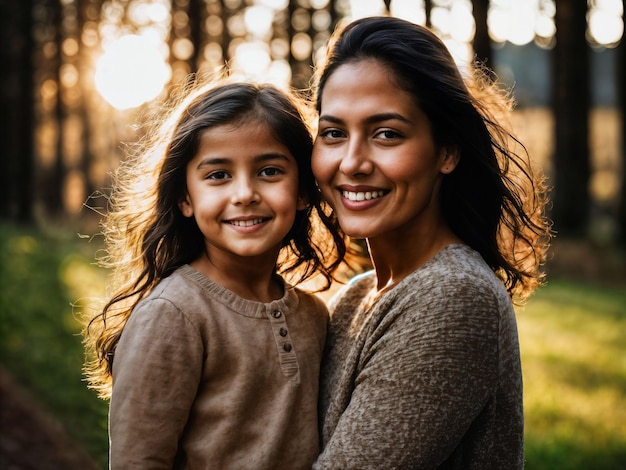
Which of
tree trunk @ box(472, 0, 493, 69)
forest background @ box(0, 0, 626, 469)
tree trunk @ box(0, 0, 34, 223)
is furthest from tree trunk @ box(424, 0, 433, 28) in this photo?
tree trunk @ box(0, 0, 34, 223)

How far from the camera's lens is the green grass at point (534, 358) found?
500 cm

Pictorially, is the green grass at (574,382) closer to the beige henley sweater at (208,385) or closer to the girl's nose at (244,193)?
the beige henley sweater at (208,385)

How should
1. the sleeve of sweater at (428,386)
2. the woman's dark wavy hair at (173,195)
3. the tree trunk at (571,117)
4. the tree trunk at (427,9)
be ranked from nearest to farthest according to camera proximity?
the sleeve of sweater at (428,386), the woman's dark wavy hair at (173,195), the tree trunk at (427,9), the tree trunk at (571,117)

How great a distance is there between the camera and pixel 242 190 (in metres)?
2.55

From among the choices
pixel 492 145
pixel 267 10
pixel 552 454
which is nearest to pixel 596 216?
pixel 267 10

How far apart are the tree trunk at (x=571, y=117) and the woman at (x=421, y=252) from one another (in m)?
14.5

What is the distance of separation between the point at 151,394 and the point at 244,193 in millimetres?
732

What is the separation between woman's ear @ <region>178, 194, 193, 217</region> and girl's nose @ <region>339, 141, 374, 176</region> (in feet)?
2.09

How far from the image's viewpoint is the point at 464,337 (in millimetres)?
2123

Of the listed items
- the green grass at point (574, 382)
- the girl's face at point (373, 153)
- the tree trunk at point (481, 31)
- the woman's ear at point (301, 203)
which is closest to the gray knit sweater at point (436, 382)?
the girl's face at point (373, 153)

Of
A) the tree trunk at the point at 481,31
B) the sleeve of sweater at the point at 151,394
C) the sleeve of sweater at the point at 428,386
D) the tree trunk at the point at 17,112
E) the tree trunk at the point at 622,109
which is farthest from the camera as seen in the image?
the tree trunk at the point at 17,112

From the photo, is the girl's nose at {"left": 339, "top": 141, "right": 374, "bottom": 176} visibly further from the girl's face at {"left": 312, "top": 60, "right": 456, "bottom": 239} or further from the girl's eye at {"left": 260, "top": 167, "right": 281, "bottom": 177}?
the girl's eye at {"left": 260, "top": 167, "right": 281, "bottom": 177}

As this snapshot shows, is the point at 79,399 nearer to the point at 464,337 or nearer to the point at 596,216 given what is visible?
the point at 464,337

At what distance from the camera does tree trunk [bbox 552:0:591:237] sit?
16172mm
